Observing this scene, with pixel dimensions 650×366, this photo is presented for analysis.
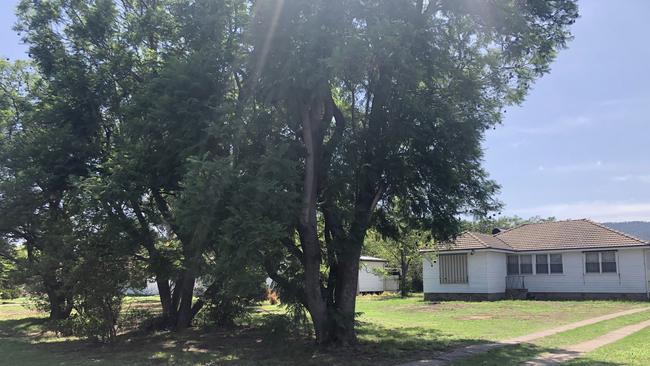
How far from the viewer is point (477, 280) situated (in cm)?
3491

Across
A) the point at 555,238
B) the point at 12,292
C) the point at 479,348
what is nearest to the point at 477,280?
the point at 555,238

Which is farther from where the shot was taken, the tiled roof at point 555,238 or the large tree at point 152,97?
the tiled roof at point 555,238

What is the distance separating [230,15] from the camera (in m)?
13.2

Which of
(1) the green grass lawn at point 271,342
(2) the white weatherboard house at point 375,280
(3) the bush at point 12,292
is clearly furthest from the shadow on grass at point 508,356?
(2) the white weatherboard house at point 375,280

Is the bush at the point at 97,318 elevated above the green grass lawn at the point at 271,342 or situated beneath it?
elevated above

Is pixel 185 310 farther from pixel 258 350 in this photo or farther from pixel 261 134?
pixel 261 134

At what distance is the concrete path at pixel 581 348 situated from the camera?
39.3ft

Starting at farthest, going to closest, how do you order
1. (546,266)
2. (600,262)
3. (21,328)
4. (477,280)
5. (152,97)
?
(546,266) → (477,280) → (600,262) → (21,328) → (152,97)

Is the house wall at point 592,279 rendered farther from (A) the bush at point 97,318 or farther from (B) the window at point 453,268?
(A) the bush at point 97,318

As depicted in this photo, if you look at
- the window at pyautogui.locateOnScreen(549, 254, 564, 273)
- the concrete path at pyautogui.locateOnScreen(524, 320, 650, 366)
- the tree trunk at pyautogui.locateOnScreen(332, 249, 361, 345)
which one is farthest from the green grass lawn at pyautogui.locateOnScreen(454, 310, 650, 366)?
the window at pyautogui.locateOnScreen(549, 254, 564, 273)

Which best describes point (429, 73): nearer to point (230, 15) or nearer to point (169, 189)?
point (230, 15)

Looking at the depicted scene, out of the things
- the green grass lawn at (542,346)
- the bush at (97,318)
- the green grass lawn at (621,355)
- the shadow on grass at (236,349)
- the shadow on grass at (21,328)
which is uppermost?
the bush at (97,318)

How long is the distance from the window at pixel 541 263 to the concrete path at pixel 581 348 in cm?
1722

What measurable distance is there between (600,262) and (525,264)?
15.3 feet
